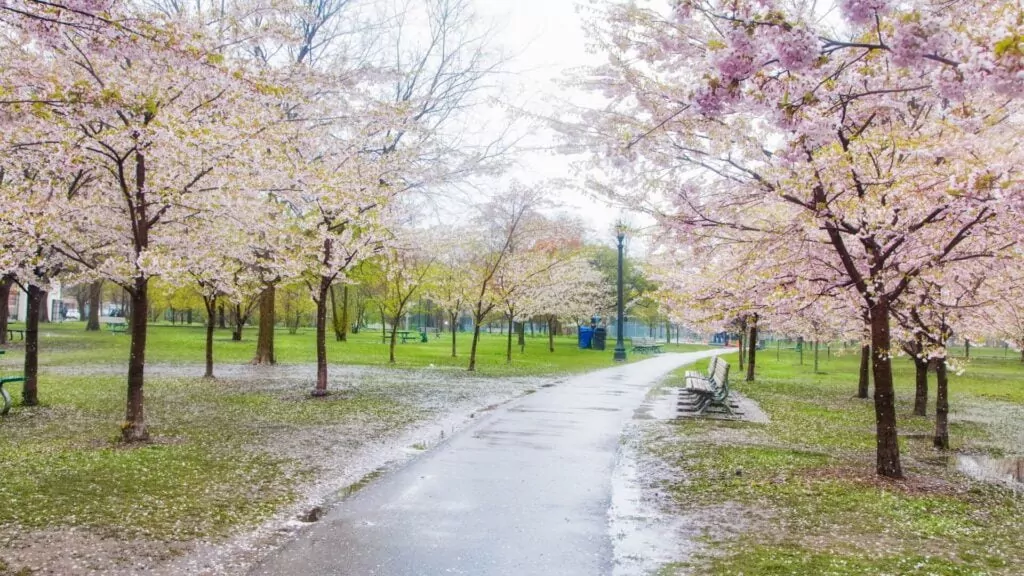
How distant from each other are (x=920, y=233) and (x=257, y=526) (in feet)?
24.8

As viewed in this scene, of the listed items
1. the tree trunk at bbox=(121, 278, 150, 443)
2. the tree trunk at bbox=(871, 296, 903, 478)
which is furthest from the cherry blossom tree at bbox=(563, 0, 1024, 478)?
the tree trunk at bbox=(121, 278, 150, 443)

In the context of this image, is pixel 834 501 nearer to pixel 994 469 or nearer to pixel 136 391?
pixel 994 469

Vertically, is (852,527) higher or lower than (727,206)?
lower

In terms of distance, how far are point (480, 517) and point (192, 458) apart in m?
4.27

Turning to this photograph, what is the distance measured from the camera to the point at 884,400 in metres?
7.88

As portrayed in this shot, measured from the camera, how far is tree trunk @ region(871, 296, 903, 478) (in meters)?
7.73

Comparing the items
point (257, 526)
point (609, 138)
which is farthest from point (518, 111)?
point (257, 526)

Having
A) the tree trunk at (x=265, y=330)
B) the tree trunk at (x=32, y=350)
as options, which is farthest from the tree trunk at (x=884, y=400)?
the tree trunk at (x=265, y=330)

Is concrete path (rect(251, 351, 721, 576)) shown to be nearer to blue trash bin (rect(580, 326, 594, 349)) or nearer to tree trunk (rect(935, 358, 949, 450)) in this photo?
tree trunk (rect(935, 358, 949, 450))

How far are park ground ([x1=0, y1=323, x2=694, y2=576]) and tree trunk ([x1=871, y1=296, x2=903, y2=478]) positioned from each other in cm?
587

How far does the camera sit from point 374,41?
2202cm

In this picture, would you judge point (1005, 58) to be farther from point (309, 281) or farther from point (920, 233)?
point (309, 281)

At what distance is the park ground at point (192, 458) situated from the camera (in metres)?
5.18

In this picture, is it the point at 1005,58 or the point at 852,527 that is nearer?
the point at 1005,58
